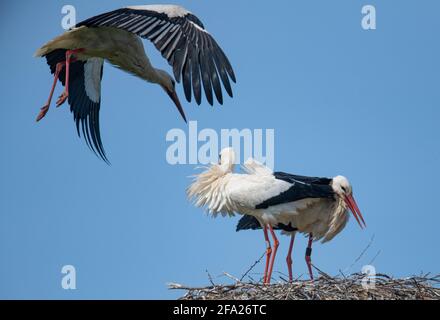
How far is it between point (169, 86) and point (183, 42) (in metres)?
2.37

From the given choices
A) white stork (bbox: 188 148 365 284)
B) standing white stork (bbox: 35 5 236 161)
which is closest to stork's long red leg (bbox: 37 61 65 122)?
standing white stork (bbox: 35 5 236 161)

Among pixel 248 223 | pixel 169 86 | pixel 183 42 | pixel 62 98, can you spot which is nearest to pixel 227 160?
pixel 248 223

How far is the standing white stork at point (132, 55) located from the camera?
8555 millimetres

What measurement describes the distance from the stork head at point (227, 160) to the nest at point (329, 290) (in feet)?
7.16

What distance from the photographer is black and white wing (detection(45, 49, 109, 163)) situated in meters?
12.0

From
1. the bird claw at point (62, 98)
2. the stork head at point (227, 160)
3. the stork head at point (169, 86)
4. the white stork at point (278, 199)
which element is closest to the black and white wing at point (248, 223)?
the white stork at point (278, 199)

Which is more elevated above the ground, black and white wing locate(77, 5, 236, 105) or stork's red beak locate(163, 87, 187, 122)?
black and white wing locate(77, 5, 236, 105)

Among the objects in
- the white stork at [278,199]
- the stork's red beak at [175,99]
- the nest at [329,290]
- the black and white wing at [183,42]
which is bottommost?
the nest at [329,290]

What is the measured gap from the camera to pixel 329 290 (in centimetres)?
857

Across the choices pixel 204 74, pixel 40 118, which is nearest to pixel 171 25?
pixel 204 74

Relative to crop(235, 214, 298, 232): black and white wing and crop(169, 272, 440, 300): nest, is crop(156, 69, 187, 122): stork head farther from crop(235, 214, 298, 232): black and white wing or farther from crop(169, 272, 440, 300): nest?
crop(169, 272, 440, 300): nest

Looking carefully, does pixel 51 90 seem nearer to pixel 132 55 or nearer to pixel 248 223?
pixel 132 55

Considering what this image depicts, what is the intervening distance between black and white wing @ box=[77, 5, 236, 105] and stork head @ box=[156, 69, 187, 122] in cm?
124

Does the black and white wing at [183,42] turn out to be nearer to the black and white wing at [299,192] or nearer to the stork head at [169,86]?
the stork head at [169,86]
